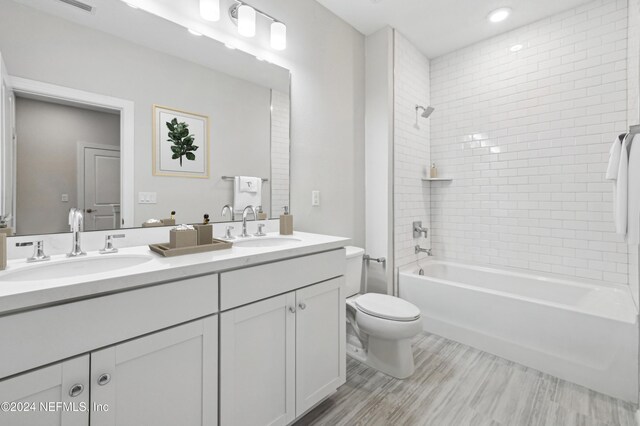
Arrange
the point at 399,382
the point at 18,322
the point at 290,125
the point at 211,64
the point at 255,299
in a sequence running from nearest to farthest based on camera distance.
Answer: the point at 18,322
the point at 255,299
the point at 211,64
the point at 399,382
the point at 290,125

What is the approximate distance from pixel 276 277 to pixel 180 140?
95 centimetres

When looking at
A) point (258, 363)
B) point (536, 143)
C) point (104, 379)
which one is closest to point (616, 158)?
point (536, 143)

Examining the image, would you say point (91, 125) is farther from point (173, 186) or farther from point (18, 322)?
point (18, 322)

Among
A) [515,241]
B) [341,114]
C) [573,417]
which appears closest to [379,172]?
[341,114]

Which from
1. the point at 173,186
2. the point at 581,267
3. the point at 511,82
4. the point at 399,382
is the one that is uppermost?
the point at 511,82

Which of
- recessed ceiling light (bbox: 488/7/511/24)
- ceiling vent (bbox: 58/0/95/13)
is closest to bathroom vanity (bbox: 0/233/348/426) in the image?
ceiling vent (bbox: 58/0/95/13)

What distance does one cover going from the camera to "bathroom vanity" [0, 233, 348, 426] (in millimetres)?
758

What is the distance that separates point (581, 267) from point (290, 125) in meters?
2.65

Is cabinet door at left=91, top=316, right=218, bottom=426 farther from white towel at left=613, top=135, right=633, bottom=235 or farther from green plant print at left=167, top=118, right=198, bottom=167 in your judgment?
white towel at left=613, top=135, right=633, bottom=235

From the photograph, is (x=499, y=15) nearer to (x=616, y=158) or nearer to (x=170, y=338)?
(x=616, y=158)

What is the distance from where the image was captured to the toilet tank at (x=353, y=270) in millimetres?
2199

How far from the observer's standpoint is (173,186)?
5.16ft

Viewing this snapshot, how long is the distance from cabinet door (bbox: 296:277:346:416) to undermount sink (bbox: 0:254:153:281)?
30.0 inches

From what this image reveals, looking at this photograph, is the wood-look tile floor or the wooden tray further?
the wood-look tile floor
